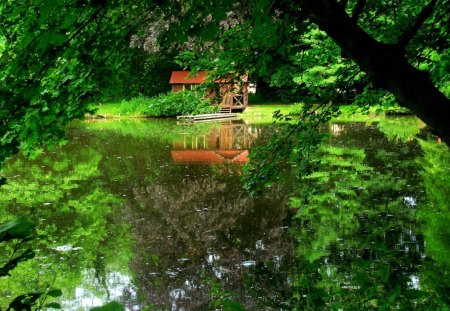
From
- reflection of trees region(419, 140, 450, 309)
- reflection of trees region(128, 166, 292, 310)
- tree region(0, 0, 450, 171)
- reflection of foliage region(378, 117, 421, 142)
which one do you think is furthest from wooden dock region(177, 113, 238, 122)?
tree region(0, 0, 450, 171)

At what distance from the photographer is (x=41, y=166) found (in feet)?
52.4

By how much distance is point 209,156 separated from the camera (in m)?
16.7

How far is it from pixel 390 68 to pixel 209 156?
1419 centimetres

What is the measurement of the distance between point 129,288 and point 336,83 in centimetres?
379

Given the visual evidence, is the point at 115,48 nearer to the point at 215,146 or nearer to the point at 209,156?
the point at 209,156

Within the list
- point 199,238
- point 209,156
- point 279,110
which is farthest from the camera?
point 209,156

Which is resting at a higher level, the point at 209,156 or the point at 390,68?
the point at 390,68

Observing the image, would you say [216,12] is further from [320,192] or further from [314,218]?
[320,192]

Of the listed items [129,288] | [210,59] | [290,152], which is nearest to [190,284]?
[129,288]

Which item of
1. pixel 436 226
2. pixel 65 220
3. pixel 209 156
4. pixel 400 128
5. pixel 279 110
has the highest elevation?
pixel 279 110

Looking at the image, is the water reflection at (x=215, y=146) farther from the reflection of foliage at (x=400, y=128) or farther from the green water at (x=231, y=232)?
the reflection of foliage at (x=400, y=128)

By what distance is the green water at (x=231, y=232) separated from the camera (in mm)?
6145

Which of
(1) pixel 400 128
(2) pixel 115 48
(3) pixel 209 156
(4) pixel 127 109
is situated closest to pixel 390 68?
(2) pixel 115 48

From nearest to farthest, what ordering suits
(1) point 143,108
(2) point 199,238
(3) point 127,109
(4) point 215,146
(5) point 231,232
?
(2) point 199,238 < (5) point 231,232 < (4) point 215,146 < (1) point 143,108 < (3) point 127,109
